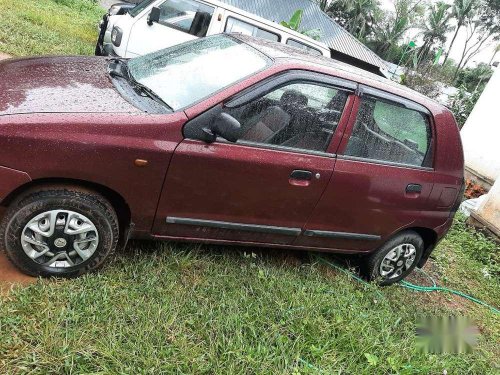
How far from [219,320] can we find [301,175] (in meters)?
1.17

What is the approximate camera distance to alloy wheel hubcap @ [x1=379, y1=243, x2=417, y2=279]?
4090 millimetres

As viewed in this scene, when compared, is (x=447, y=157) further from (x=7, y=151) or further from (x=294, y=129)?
(x=7, y=151)

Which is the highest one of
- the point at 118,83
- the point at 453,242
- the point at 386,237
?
the point at 118,83

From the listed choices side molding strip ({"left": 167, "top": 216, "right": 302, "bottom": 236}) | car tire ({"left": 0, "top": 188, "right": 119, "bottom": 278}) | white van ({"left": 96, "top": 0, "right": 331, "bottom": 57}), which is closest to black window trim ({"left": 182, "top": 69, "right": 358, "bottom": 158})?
side molding strip ({"left": 167, "top": 216, "right": 302, "bottom": 236})

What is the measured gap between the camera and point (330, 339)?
300 cm

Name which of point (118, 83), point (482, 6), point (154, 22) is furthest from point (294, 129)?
point (482, 6)

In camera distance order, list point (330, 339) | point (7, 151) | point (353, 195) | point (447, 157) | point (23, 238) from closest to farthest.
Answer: point (7, 151)
point (23, 238)
point (330, 339)
point (353, 195)
point (447, 157)

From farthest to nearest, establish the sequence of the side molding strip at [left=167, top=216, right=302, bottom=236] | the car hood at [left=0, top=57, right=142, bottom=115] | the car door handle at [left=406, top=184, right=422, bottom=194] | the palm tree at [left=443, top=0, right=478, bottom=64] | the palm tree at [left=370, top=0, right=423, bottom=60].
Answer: the palm tree at [left=443, top=0, right=478, bottom=64] < the palm tree at [left=370, top=0, right=423, bottom=60] < the car door handle at [left=406, top=184, right=422, bottom=194] < the side molding strip at [left=167, top=216, right=302, bottom=236] < the car hood at [left=0, top=57, right=142, bottom=115]

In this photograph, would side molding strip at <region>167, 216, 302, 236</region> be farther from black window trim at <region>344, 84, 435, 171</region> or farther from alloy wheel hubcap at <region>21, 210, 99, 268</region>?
black window trim at <region>344, 84, 435, 171</region>

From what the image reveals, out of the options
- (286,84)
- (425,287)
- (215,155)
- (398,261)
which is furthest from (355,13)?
(215,155)

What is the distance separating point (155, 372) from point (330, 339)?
124 cm

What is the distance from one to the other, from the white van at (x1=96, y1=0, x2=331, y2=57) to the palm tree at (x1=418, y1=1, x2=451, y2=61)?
1490 inches

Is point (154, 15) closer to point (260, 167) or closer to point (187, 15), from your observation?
point (187, 15)

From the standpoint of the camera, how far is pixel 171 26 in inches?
Result: 302
